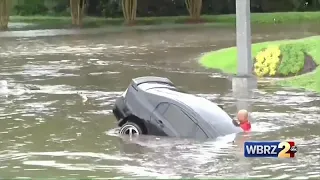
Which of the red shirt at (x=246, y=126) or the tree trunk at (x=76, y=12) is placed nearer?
the red shirt at (x=246, y=126)

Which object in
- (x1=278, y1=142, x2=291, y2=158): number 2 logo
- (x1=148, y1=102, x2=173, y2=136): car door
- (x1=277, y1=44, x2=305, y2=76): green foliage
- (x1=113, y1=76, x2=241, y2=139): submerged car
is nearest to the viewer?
(x1=278, y1=142, x2=291, y2=158): number 2 logo

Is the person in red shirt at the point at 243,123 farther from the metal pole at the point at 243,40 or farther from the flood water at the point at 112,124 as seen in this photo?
the metal pole at the point at 243,40

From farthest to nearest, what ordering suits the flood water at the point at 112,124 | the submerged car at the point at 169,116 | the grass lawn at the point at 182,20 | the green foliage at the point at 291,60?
the grass lawn at the point at 182,20
the green foliage at the point at 291,60
the submerged car at the point at 169,116
the flood water at the point at 112,124

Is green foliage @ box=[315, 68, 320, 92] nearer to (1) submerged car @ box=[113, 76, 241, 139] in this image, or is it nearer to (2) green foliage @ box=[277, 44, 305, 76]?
(2) green foliage @ box=[277, 44, 305, 76]

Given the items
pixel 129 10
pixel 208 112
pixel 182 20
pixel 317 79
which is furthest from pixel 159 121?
pixel 182 20

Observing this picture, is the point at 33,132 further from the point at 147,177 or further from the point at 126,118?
the point at 147,177

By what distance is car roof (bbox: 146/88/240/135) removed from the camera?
11.7 m

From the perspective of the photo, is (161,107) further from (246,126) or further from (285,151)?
(285,151)

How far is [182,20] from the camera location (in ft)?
164

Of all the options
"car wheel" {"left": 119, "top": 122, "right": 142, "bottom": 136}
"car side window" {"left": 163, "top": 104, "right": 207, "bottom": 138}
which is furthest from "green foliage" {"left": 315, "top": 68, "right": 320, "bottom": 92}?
"car wheel" {"left": 119, "top": 122, "right": 142, "bottom": 136}

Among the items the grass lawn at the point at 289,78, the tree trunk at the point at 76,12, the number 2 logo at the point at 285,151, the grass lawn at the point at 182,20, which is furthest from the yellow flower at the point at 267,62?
the tree trunk at the point at 76,12

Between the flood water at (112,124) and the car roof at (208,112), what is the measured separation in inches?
9.7

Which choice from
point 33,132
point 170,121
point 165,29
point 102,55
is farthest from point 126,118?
point 165,29

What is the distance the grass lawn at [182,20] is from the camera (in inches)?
1854
